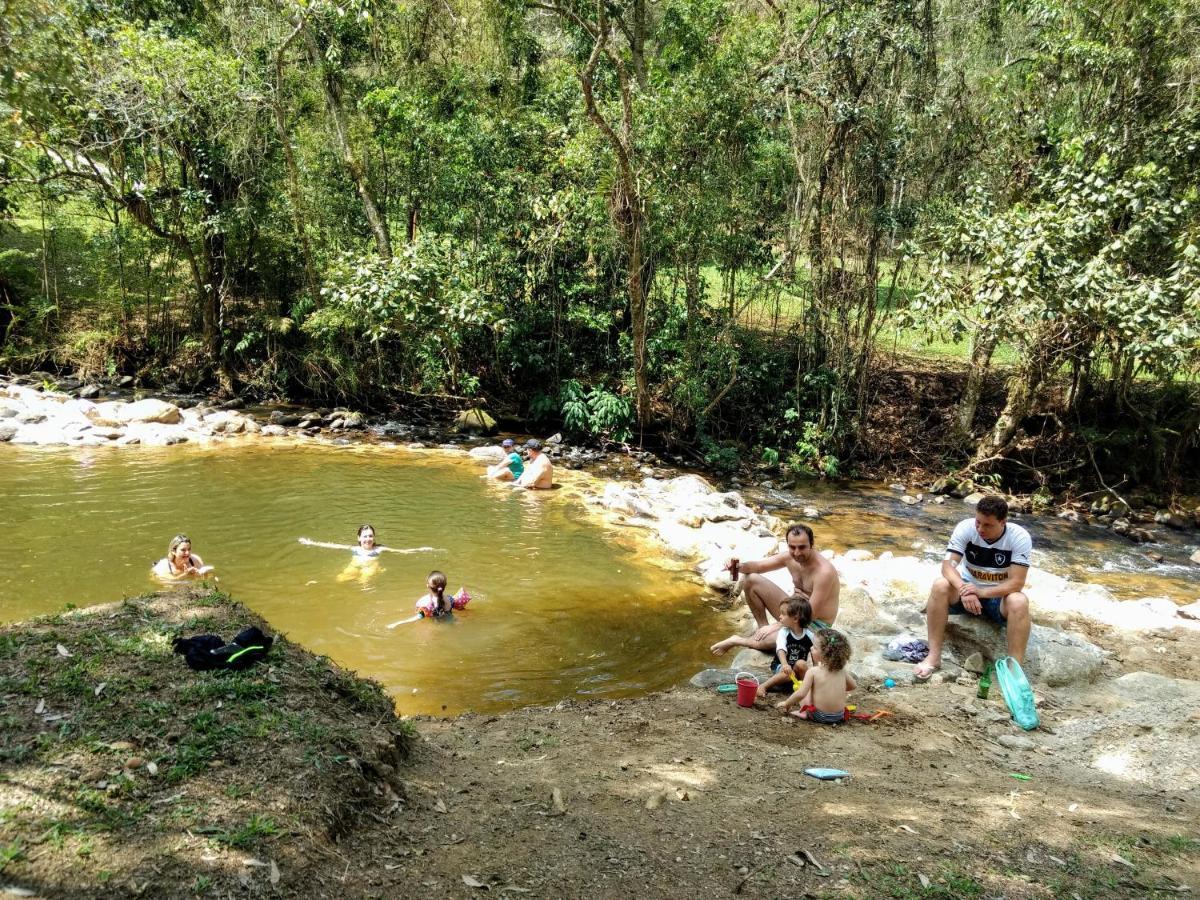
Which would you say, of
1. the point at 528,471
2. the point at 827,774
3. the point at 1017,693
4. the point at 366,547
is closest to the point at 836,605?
the point at 1017,693

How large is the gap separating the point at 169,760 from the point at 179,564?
17.4ft

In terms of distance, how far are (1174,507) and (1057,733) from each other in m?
10.3

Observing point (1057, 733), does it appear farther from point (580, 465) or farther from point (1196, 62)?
point (1196, 62)

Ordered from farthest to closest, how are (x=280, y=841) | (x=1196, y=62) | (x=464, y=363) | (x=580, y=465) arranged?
(x=464, y=363), (x=580, y=465), (x=1196, y=62), (x=280, y=841)

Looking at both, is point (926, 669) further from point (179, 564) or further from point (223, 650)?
point (179, 564)

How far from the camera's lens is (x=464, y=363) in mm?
16625

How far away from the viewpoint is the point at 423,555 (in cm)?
913

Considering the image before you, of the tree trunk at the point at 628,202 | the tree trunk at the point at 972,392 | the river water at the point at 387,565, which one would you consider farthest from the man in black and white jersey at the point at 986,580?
the tree trunk at the point at 972,392

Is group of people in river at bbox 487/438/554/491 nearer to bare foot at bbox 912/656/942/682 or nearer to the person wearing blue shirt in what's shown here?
the person wearing blue shirt

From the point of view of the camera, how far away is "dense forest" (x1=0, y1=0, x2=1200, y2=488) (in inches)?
465

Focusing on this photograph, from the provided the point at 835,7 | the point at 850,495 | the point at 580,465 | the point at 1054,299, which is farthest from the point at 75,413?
the point at 1054,299

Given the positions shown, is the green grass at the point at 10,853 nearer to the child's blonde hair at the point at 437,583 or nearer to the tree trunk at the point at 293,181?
the child's blonde hair at the point at 437,583

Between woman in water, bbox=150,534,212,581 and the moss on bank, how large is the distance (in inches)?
142

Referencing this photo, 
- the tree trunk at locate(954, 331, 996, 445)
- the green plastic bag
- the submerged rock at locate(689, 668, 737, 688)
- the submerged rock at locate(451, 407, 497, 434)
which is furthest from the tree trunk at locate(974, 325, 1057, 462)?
the submerged rock at locate(689, 668, 737, 688)
